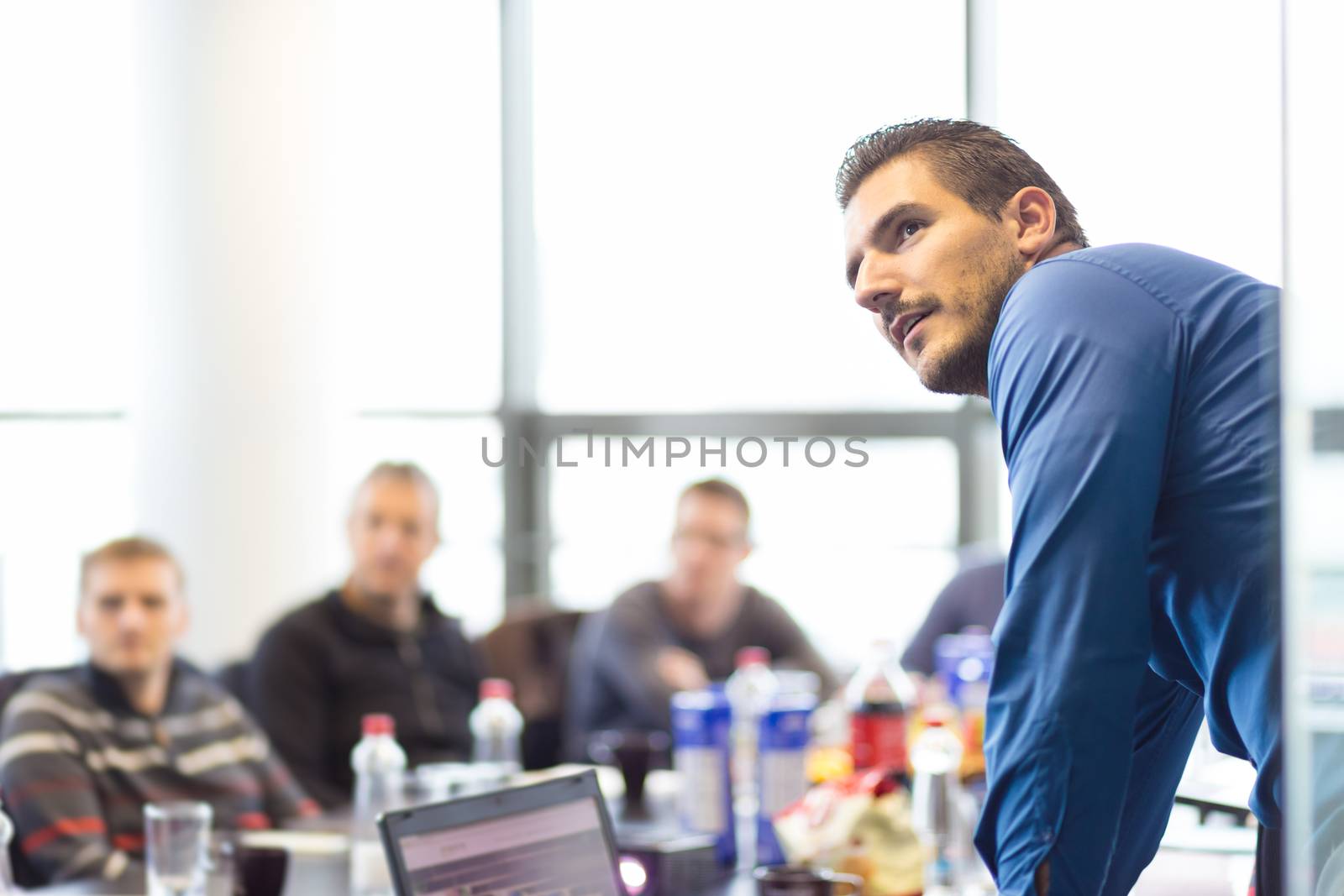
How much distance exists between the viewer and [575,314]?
5.33 metres

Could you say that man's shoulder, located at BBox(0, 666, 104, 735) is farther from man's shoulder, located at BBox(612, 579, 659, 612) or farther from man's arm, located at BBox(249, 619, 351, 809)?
man's shoulder, located at BBox(612, 579, 659, 612)

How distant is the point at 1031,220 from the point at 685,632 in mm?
2447

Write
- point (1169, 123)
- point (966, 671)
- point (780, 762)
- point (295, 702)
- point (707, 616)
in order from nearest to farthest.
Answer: point (780, 762)
point (966, 671)
point (295, 702)
point (707, 616)
point (1169, 123)

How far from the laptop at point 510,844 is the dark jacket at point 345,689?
1.70 meters

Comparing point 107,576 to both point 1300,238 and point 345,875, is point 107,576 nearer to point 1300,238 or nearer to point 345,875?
point 345,875

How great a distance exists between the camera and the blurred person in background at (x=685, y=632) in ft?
11.5

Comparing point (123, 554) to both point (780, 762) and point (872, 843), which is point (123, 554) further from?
point (872, 843)

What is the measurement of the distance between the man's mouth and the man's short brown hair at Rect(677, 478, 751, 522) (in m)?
2.21

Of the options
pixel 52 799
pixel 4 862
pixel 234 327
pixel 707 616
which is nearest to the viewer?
pixel 4 862

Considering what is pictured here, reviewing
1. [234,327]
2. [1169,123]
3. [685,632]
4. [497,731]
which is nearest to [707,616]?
[685,632]

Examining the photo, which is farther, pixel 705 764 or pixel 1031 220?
pixel 705 764

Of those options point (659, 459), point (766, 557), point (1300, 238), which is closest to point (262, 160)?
point (659, 459)

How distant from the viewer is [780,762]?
2246 mm

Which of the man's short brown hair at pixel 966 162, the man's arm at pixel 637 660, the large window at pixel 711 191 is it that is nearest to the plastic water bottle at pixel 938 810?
the man's short brown hair at pixel 966 162
